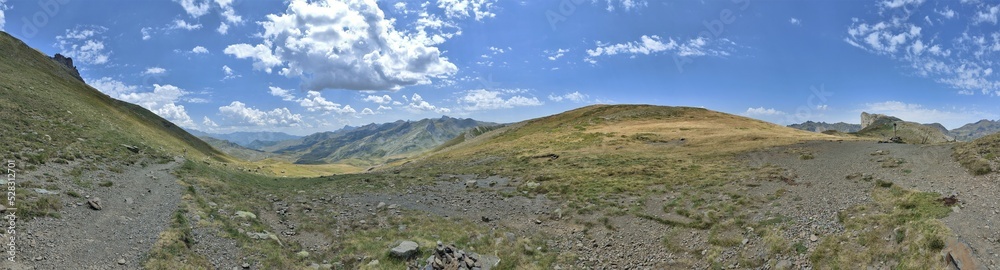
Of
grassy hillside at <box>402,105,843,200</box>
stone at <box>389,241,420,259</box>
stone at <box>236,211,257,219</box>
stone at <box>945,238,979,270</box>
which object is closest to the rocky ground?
stone at <box>945,238,979,270</box>

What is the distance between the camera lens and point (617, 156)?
5212 centimetres

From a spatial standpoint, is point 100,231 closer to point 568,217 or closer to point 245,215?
point 245,215

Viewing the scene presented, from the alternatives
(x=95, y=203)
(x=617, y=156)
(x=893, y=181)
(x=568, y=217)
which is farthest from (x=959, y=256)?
(x=617, y=156)

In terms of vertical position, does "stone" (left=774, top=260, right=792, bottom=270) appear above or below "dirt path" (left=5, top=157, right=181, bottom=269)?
below

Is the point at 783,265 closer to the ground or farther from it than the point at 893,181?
closer to the ground

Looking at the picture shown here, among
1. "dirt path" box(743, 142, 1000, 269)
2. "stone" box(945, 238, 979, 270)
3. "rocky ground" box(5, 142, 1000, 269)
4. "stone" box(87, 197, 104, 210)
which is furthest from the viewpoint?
"stone" box(87, 197, 104, 210)

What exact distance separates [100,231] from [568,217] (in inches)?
919

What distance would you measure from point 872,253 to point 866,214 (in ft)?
15.7

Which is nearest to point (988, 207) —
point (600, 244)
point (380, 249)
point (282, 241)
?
point (600, 244)

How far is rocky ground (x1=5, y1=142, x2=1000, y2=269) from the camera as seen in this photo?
1491 centimetres

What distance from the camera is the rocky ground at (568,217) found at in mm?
14906

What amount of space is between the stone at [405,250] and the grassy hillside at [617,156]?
15733 mm

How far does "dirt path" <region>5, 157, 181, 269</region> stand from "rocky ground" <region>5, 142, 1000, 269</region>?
4 cm

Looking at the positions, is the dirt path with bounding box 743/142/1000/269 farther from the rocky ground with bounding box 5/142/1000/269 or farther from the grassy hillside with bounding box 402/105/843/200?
the grassy hillside with bounding box 402/105/843/200
